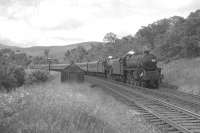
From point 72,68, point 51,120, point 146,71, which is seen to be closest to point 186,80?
point 146,71

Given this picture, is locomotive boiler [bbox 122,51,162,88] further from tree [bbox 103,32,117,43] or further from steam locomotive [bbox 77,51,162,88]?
tree [bbox 103,32,117,43]

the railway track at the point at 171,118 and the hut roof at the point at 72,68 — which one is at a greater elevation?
the hut roof at the point at 72,68

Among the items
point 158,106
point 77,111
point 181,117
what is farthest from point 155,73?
point 77,111

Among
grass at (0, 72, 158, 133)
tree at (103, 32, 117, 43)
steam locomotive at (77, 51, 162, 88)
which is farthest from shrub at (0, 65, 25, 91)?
tree at (103, 32, 117, 43)

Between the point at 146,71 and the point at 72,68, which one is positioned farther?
the point at 72,68

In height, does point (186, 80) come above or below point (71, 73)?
below

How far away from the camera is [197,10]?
4853 cm

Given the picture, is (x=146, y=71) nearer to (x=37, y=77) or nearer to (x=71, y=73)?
(x=71, y=73)

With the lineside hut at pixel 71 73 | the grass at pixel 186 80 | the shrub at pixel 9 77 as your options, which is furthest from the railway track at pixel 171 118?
the shrub at pixel 9 77

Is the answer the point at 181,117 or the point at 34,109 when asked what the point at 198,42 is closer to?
the point at 181,117

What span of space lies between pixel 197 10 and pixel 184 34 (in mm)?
7609

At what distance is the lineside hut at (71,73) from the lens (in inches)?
1054

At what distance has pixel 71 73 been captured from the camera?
2709 centimetres

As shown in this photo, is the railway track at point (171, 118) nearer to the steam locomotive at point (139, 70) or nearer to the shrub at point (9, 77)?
the steam locomotive at point (139, 70)
